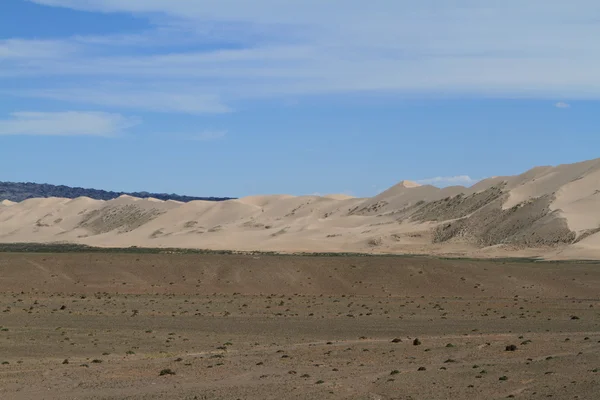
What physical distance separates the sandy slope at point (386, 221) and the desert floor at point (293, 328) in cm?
2577

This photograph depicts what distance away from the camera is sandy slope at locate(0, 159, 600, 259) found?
87.5 meters

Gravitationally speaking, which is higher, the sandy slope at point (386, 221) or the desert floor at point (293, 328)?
the sandy slope at point (386, 221)

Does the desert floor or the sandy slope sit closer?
the desert floor

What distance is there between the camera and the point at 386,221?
122188mm

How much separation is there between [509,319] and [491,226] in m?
56.4

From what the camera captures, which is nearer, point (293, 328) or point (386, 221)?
point (293, 328)

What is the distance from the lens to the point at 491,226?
308 feet

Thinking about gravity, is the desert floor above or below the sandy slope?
below

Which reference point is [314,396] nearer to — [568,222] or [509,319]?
[509,319]

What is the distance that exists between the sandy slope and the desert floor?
2577 cm

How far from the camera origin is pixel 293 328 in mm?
35094

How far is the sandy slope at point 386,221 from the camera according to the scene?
3445 inches

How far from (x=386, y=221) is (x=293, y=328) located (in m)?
87.8

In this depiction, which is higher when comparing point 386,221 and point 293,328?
point 386,221
